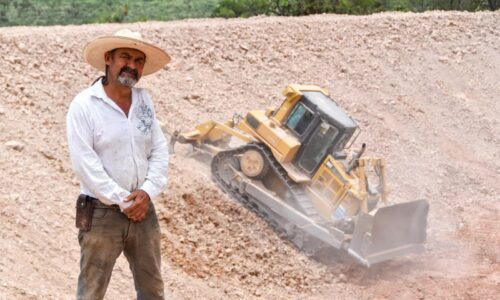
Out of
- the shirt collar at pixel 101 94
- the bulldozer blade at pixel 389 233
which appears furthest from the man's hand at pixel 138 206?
the bulldozer blade at pixel 389 233

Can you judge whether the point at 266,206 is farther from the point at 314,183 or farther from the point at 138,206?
the point at 138,206

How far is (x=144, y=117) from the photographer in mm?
5059

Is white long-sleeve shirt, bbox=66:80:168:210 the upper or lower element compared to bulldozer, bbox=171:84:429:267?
upper

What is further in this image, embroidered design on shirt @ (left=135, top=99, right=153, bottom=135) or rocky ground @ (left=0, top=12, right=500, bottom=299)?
rocky ground @ (left=0, top=12, right=500, bottom=299)

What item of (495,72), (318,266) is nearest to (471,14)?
(495,72)

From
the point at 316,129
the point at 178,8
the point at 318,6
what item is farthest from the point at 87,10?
the point at 316,129

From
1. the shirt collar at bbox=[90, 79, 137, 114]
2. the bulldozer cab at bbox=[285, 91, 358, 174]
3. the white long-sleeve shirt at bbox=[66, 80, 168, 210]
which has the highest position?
the shirt collar at bbox=[90, 79, 137, 114]

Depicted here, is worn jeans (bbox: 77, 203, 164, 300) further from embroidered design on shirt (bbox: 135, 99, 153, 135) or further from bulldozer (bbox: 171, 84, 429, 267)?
bulldozer (bbox: 171, 84, 429, 267)

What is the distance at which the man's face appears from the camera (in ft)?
16.4

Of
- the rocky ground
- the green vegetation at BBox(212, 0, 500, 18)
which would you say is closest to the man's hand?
the rocky ground

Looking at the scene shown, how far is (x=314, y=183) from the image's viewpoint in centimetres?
1098

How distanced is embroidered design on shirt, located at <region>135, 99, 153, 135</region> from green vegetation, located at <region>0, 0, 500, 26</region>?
18.2m

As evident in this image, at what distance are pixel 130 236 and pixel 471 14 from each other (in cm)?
1742

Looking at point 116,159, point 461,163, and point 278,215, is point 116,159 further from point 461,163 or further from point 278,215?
point 461,163
